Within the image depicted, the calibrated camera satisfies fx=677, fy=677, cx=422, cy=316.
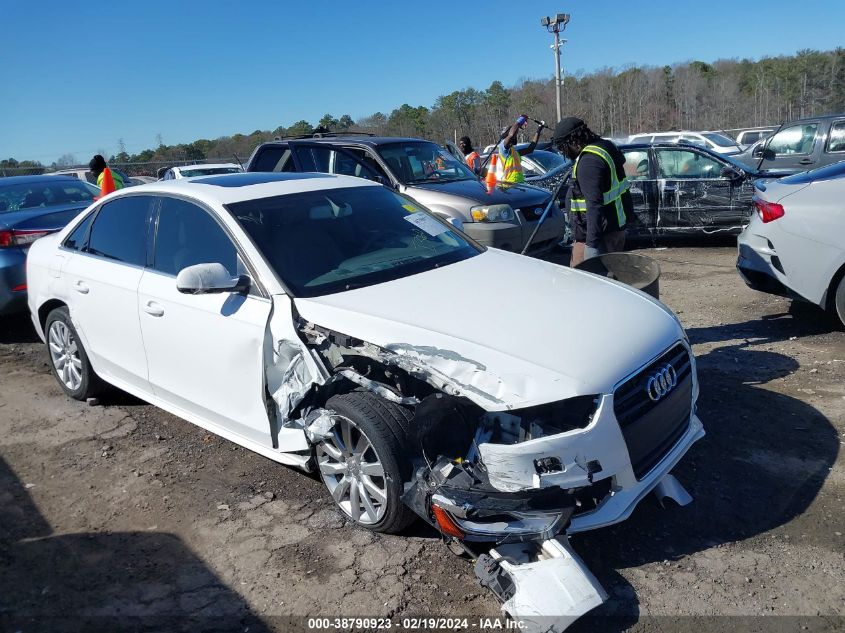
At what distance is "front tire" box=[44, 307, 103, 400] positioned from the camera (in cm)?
516

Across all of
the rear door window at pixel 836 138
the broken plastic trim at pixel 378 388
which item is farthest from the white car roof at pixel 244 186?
the rear door window at pixel 836 138

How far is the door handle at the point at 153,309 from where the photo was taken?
409 cm

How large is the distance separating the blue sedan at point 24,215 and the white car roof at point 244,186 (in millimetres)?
2801

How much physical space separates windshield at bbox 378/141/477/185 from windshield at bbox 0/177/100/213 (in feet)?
12.4

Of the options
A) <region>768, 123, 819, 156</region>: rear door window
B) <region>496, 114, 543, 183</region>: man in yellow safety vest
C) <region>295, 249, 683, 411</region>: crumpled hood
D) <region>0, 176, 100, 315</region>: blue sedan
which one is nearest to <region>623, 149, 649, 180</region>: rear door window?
<region>496, 114, 543, 183</region>: man in yellow safety vest

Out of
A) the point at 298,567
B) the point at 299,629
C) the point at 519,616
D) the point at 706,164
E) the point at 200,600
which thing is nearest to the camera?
the point at 519,616

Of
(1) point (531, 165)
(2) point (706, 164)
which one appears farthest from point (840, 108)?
(2) point (706, 164)

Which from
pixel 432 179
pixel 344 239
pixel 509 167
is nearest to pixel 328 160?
pixel 432 179

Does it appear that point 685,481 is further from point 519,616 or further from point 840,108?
point 840,108

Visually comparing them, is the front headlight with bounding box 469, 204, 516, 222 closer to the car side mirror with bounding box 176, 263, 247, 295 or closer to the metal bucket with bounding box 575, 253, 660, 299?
the metal bucket with bounding box 575, 253, 660, 299

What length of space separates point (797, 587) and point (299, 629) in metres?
2.08

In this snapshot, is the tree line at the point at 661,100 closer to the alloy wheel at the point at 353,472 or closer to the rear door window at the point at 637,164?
the rear door window at the point at 637,164

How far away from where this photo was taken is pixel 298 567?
10.5ft

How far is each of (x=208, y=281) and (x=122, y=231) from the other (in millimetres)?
1525
